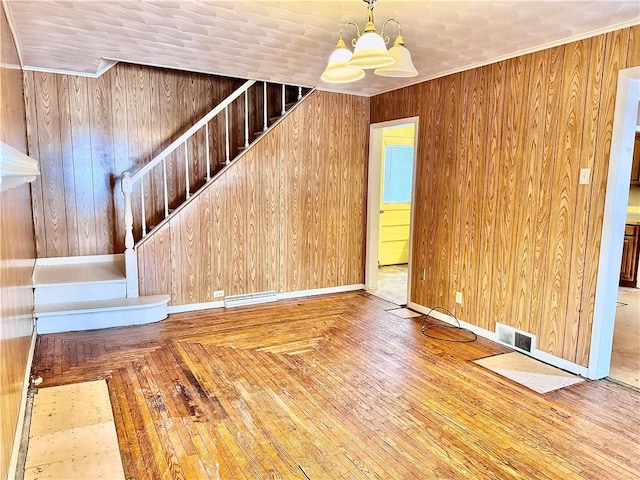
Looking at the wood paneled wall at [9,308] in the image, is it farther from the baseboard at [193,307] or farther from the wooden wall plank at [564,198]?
the wooden wall plank at [564,198]

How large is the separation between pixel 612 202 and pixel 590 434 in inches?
60.3

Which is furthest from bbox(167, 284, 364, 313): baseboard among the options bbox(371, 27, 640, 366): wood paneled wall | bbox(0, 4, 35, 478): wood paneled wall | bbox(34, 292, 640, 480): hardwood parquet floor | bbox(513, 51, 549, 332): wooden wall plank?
bbox(513, 51, 549, 332): wooden wall plank

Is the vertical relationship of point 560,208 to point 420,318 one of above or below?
above

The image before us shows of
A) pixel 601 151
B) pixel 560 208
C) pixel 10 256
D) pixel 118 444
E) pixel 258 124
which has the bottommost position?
pixel 118 444

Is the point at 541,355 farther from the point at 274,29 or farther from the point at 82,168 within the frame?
the point at 82,168

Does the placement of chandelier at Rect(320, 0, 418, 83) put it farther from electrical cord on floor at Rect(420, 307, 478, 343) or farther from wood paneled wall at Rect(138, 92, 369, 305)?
electrical cord on floor at Rect(420, 307, 478, 343)

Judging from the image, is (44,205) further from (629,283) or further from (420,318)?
(629,283)

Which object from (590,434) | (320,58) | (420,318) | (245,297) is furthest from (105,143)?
(590,434)

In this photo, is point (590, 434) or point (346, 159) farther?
point (346, 159)

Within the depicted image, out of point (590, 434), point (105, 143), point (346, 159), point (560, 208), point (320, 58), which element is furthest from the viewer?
point (346, 159)

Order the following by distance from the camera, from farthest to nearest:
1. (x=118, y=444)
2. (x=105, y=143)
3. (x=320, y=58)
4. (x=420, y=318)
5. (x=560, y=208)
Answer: (x=105, y=143) → (x=420, y=318) → (x=320, y=58) → (x=560, y=208) → (x=118, y=444)

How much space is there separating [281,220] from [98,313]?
7.11 feet

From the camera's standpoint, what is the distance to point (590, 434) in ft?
8.43

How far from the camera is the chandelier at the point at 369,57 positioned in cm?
235
